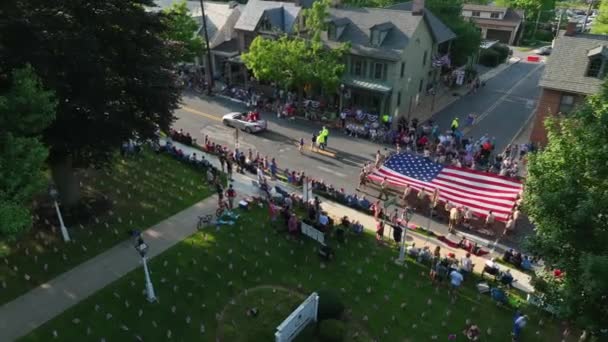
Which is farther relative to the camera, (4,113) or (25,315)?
(25,315)

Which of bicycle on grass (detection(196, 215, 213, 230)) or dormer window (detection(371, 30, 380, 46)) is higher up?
dormer window (detection(371, 30, 380, 46))

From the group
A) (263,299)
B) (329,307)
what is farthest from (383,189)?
(329,307)

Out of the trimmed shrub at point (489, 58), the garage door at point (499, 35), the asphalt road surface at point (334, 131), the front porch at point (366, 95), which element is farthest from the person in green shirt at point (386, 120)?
the garage door at point (499, 35)

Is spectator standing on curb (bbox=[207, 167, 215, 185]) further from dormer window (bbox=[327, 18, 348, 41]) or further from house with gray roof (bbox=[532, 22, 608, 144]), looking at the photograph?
house with gray roof (bbox=[532, 22, 608, 144])

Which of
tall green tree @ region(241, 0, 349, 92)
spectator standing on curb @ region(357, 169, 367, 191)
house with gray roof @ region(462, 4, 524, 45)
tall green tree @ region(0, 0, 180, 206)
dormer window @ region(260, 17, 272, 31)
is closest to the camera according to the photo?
tall green tree @ region(0, 0, 180, 206)

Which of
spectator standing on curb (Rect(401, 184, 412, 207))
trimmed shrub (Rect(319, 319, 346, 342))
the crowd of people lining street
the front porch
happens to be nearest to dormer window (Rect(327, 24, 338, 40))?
the front porch

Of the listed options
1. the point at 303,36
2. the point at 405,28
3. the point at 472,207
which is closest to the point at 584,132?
the point at 472,207

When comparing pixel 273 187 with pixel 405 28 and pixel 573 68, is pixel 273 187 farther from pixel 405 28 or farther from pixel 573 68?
pixel 573 68
